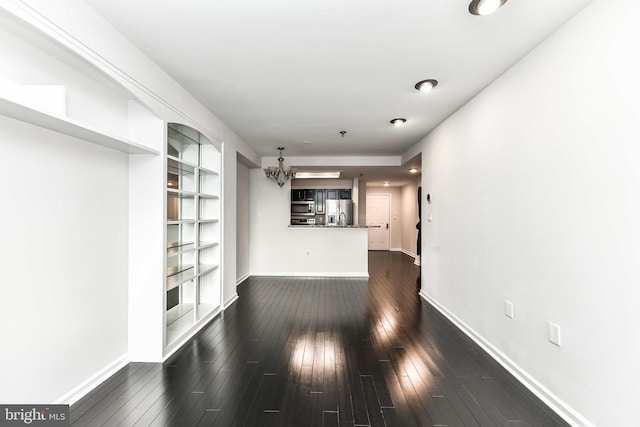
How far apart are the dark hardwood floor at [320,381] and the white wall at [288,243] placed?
2.51 m

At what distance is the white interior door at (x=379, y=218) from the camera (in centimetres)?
1088

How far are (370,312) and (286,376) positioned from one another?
186 centimetres

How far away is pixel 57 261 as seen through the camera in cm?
186

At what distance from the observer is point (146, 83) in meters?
2.33

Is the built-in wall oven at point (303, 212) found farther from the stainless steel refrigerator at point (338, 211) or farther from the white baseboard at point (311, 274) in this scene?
the white baseboard at point (311, 274)

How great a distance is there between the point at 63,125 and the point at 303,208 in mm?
7571

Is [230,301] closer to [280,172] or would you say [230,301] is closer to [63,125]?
[280,172]

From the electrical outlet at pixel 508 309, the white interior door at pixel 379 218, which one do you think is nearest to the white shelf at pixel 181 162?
the electrical outlet at pixel 508 309

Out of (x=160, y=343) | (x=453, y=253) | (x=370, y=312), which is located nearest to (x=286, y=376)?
(x=160, y=343)

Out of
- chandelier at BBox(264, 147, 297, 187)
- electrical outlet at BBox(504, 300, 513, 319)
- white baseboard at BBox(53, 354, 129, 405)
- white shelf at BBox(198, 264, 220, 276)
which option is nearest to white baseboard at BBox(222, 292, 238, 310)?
white shelf at BBox(198, 264, 220, 276)

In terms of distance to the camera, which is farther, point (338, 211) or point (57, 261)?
point (338, 211)

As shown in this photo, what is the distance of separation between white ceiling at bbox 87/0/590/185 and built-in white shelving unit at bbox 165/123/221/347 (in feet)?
1.95

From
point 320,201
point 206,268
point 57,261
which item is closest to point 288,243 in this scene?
point 206,268

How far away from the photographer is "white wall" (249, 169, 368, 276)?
6.26 metres
